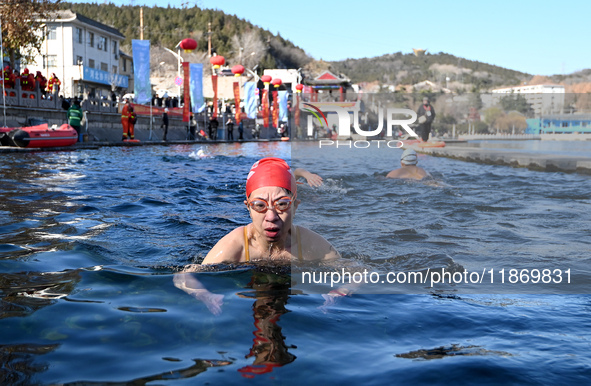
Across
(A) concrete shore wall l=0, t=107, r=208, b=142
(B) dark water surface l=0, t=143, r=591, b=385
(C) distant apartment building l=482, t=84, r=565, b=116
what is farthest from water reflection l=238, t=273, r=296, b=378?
(A) concrete shore wall l=0, t=107, r=208, b=142

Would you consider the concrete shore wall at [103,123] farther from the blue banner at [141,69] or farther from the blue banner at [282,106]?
the blue banner at [282,106]

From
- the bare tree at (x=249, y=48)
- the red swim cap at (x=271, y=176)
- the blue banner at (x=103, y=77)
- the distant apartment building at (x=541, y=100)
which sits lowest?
the red swim cap at (x=271, y=176)

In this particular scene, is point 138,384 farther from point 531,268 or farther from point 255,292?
point 531,268

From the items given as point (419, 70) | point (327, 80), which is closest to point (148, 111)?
point (327, 80)

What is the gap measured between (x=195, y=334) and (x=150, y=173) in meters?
10.8

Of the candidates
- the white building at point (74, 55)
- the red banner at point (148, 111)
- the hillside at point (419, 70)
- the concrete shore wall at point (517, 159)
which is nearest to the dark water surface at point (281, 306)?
the concrete shore wall at point (517, 159)

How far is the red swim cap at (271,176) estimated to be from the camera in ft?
12.8

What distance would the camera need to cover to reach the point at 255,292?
371 cm

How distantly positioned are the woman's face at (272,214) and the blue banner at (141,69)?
2530cm

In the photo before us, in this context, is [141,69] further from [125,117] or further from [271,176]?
[271,176]

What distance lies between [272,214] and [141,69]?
85.8 ft

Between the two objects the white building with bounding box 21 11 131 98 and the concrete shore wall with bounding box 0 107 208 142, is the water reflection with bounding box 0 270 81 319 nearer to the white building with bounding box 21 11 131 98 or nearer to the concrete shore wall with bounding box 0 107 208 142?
the concrete shore wall with bounding box 0 107 208 142

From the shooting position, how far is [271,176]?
3.93 metres

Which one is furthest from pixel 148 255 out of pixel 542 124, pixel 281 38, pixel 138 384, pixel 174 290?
pixel 281 38
